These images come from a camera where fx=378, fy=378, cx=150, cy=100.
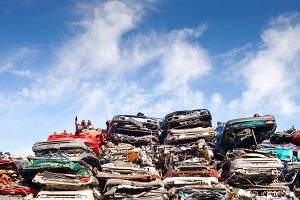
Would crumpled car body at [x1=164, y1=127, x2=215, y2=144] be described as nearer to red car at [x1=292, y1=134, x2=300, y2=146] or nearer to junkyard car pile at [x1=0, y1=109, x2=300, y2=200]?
junkyard car pile at [x1=0, y1=109, x2=300, y2=200]

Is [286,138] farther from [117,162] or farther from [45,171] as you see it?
[45,171]

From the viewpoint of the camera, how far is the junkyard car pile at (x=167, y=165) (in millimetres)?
11562

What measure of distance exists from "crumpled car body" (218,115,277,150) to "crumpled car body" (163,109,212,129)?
5.90 feet

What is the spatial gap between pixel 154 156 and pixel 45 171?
16.8 feet

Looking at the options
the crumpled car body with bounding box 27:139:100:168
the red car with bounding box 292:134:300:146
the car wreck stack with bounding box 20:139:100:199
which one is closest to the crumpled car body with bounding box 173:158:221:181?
the car wreck stack with bounding box 20:139:100:199

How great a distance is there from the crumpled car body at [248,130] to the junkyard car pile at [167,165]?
4cm

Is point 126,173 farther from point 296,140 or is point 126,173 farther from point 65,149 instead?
point 296,140

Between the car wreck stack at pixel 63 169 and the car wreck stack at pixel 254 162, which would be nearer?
the car wreck stack at pixel 63 169

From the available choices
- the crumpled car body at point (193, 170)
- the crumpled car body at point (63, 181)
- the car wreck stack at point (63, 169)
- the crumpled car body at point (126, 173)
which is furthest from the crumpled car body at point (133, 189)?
the crumpled car body at point (193, 170)

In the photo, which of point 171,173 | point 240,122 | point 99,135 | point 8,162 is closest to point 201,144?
point 240,122

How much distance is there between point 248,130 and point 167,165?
3.40m

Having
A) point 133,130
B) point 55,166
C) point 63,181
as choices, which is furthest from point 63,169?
point 133,130

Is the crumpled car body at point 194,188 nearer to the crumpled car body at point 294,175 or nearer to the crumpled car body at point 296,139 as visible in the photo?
the crumpled car body at point 294,175

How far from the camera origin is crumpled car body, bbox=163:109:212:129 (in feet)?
54.9
